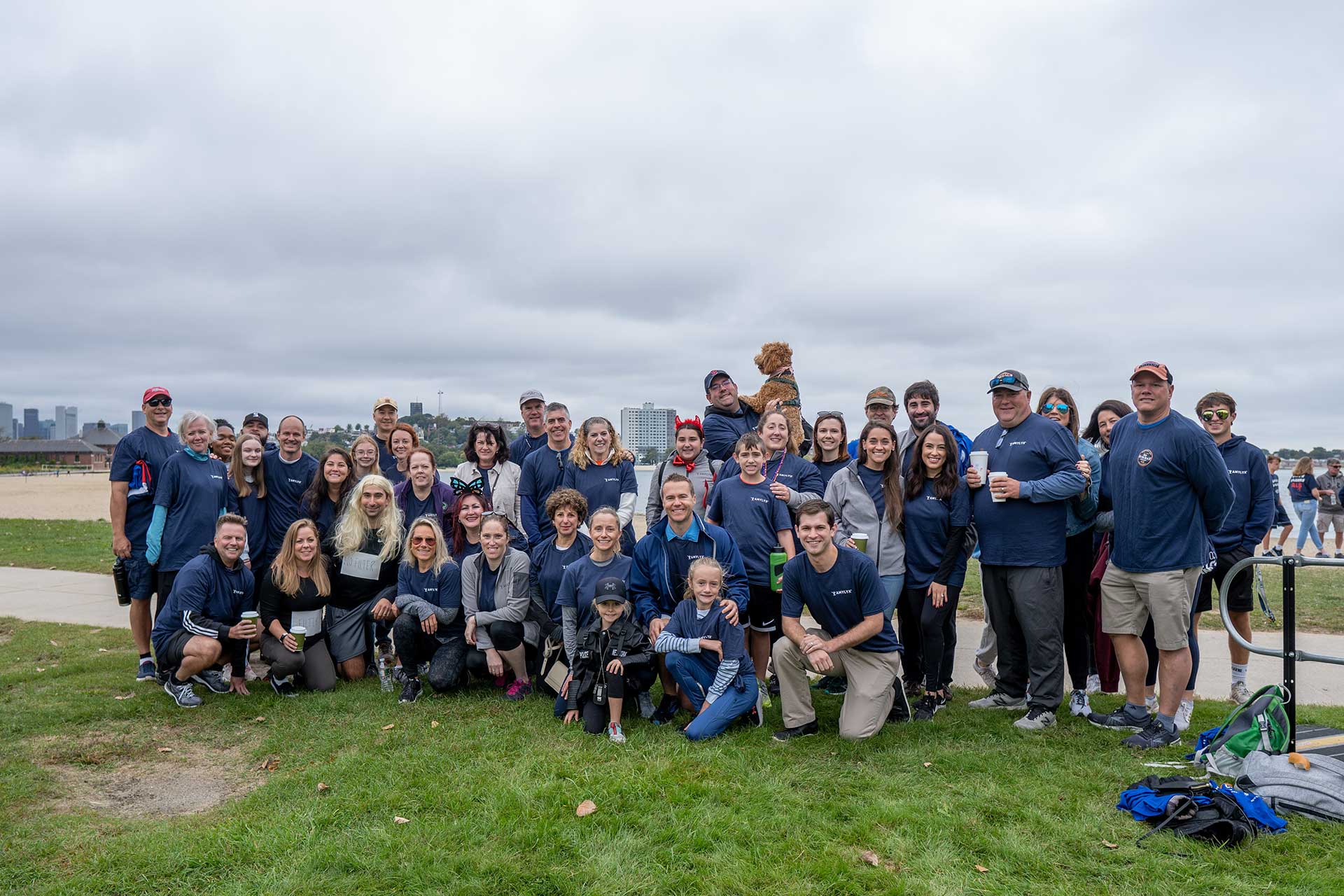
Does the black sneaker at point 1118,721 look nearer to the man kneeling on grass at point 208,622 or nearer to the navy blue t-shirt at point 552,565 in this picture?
the navy blue t-shirt at point 552,565

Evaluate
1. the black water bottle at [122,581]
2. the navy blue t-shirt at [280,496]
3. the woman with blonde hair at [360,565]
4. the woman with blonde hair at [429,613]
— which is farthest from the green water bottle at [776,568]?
the black water bottle at [122,581]

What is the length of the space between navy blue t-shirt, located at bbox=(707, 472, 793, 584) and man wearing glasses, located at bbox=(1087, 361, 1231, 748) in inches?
85.5

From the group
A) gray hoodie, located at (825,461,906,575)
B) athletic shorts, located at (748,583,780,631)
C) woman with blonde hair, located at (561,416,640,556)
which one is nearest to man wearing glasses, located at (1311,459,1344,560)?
gray hoodie, located at (825,461,906,575)

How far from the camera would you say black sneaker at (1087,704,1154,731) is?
4969mm

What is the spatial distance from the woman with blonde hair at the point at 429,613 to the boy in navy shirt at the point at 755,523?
2227mm

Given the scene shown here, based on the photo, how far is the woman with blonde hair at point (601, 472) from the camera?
6.52m

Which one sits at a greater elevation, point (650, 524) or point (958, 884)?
point (650, 524)

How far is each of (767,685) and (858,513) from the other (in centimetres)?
149

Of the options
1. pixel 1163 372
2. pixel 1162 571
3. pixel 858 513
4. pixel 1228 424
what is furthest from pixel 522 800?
pixel 1228 424

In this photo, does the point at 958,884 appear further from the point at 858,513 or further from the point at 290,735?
the point at 290,735

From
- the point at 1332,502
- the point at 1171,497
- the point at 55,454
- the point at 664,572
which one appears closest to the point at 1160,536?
the point at 1171,497

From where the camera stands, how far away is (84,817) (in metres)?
→ 4.03

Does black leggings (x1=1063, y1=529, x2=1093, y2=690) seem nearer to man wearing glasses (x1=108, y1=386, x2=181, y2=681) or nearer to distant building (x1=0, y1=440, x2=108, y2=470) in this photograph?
man wearing glasses (x1=108, y1=386, x2=181, y2=681)

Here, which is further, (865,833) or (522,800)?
(522,800)
